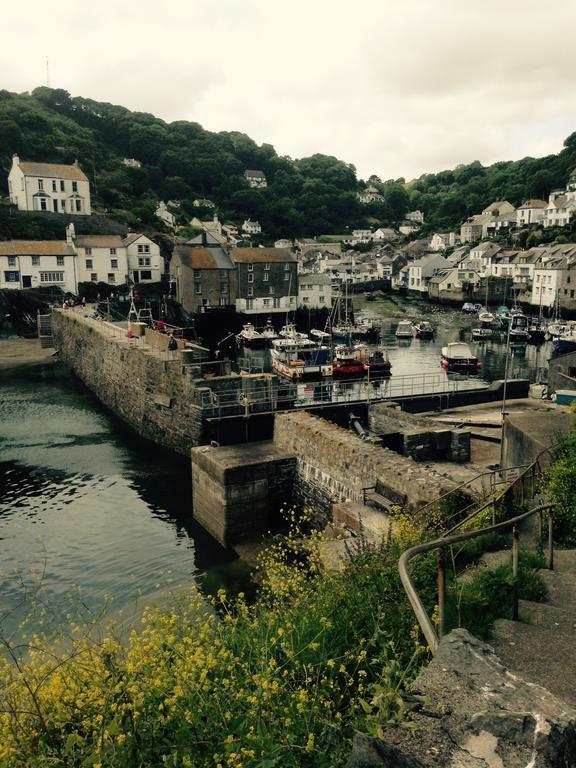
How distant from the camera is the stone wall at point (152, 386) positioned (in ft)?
78.4

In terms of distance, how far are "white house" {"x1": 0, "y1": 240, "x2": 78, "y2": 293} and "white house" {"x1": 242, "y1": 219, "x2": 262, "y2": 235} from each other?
6976 centimetres

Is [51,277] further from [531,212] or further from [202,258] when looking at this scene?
[531,212]

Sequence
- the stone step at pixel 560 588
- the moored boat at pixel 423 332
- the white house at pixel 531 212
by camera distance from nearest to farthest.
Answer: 1. the stone step at pixel 560 588
2. the moored boat at pixel 423 332
3. the white house at pixel 531 212

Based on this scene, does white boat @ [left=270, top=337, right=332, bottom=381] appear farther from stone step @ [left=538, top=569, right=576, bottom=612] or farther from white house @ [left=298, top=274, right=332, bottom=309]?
stone step @ [left=538, top=569, right=576, bottom=612]

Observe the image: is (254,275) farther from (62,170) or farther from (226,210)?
(226,210)

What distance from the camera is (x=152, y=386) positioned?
2752 cm

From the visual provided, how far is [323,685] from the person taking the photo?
5719mm

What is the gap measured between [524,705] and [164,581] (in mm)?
13343

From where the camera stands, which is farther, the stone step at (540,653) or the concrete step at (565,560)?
the concrete step at (565,560)

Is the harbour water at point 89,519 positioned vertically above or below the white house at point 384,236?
below

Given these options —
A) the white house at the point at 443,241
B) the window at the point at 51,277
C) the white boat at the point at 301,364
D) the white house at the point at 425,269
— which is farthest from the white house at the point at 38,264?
the white house at the point at 443,241

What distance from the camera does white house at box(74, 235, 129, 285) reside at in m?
73.2

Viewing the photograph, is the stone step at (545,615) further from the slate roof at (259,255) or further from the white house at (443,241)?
the white house at (443,241)

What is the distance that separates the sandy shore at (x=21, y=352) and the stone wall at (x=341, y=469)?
36.1 meters
